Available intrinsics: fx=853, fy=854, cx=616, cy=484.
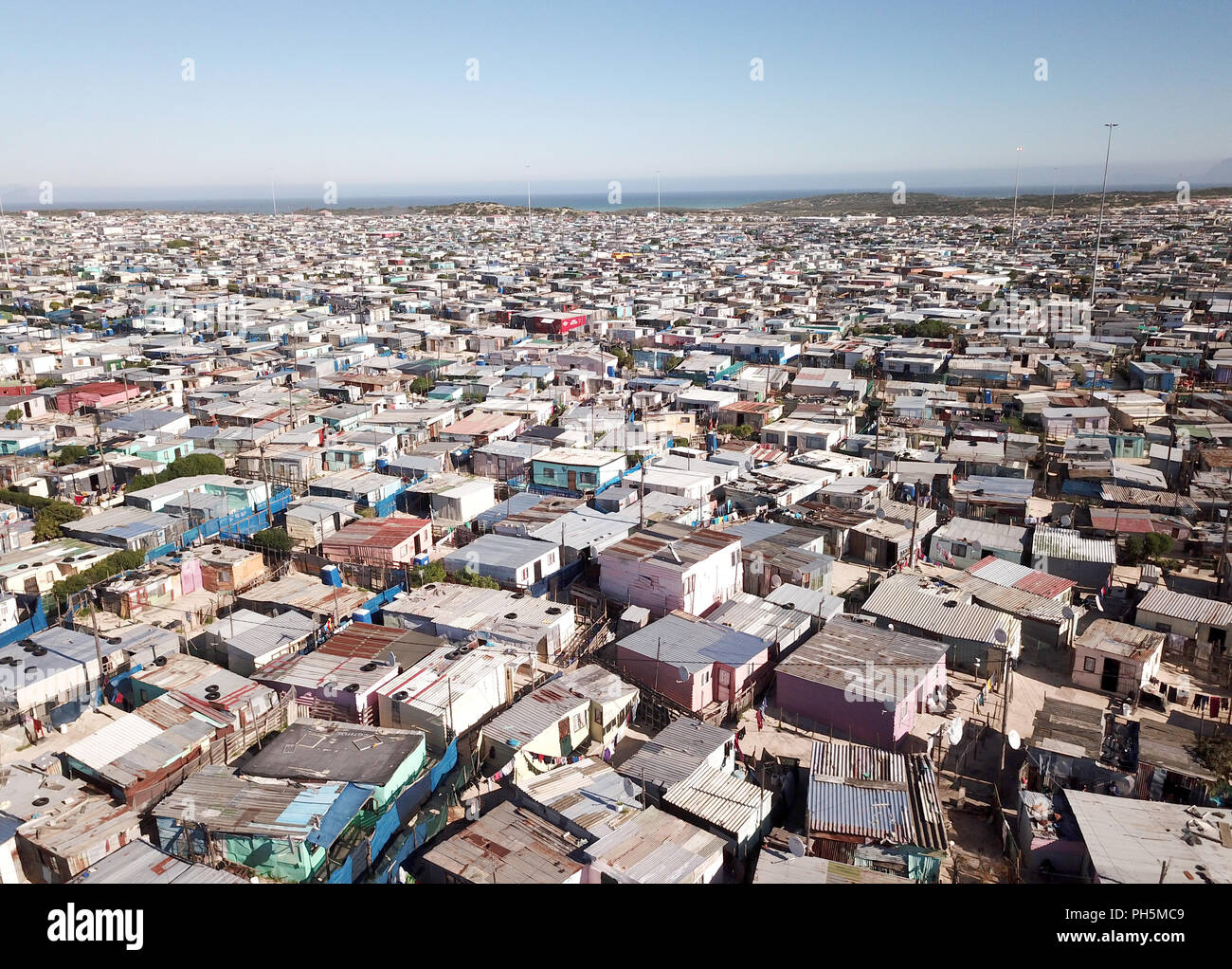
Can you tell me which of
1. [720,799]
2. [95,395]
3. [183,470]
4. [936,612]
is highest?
[95,395]

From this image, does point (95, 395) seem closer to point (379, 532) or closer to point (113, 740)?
point (379, 532)

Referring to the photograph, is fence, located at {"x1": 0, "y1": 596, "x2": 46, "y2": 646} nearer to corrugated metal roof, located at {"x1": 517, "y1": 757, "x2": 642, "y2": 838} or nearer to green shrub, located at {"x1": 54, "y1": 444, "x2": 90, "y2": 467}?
green shrub, located at {"x1": 54, "y1": 444, "x2": 90, "y2": 467}

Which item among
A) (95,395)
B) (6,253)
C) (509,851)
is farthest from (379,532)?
(6,253)

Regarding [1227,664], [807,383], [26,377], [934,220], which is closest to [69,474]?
[26,377]

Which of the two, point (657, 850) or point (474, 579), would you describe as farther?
point (474, 579)

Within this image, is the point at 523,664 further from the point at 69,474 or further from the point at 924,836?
the point at 69,474

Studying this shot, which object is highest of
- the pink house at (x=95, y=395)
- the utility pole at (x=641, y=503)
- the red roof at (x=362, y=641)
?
the pink house at (x=95, y=395)

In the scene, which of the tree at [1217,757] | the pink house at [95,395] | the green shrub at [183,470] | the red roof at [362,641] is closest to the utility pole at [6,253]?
the pink house at [95,395]

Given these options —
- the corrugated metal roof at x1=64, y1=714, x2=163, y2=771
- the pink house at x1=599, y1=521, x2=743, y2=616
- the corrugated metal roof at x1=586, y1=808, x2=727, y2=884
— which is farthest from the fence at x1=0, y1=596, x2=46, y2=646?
the corrugated metal roof at x1=586, y1=808, x2=727, y2=884

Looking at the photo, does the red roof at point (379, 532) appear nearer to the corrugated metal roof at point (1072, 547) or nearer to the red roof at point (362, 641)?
the red roof at point (362, 641)
